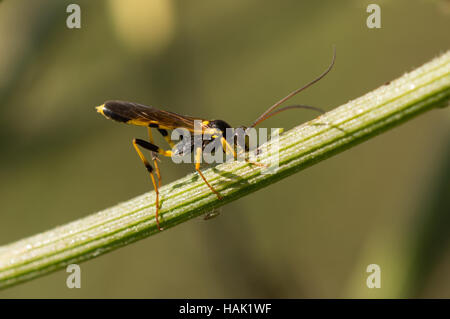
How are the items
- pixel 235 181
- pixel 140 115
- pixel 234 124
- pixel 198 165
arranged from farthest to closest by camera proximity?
1. pixel 234 124
2. pixel 140 115
3. pixel 198 165
4. pixel 235 181

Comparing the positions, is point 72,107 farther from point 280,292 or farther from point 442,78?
point 442,78

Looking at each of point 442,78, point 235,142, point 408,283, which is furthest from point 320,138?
point 408,283

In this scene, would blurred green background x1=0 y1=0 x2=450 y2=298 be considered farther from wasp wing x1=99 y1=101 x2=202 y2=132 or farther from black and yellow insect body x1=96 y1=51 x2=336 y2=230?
wasp wing x1=99 y1=101 x2=202 y2=132

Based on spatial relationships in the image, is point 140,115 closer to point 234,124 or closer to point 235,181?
point 235,181

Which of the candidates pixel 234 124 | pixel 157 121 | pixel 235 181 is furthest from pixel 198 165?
pixel 234 124

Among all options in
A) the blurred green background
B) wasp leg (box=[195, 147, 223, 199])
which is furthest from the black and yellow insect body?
the blurred green background

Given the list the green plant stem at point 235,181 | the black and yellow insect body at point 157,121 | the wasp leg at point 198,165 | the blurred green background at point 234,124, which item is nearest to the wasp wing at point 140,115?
the black and yellow insect body at point 157,121
